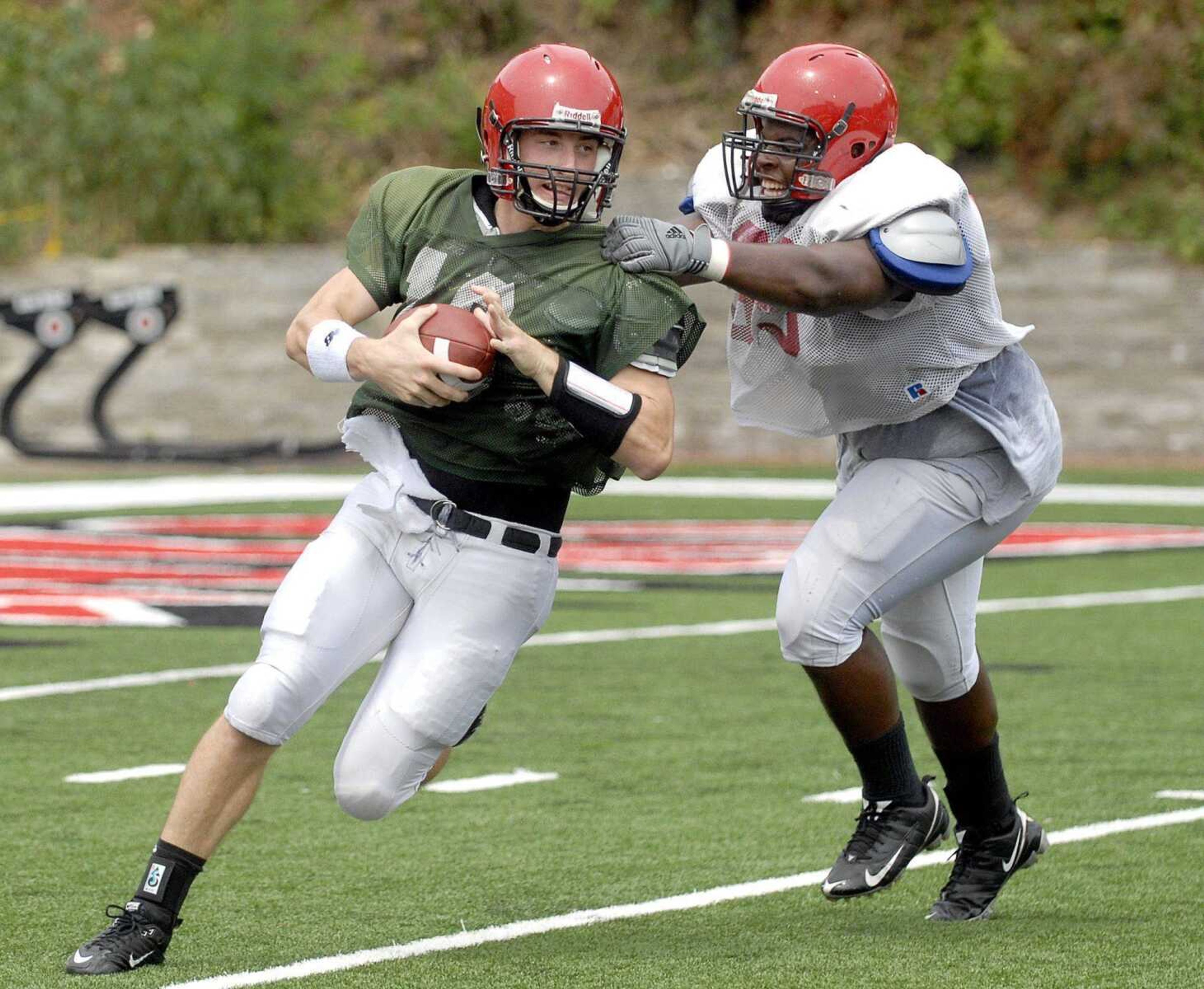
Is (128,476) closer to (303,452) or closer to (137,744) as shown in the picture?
(303,452)

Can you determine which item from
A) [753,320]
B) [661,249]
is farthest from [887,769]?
[661,249]

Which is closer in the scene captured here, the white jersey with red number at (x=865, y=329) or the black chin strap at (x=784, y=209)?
the white jersey with red number at (x=865, y=329)

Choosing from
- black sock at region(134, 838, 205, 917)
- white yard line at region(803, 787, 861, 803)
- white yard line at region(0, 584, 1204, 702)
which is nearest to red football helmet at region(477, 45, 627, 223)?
black sock at region(134, 838, 205, 917)

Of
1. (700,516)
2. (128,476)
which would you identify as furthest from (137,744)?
(128,476)

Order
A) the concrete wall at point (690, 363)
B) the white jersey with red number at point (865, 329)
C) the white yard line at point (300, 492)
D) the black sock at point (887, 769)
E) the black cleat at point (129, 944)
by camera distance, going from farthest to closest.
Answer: the concrete wall at point (690, 363) → the white yard line at point (300, 492) → the black sock at point (887, 769) → the white jersey with red number at point (865, 329) → the black cleat at point (129, 944)

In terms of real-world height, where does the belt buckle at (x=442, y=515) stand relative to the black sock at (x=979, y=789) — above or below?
above

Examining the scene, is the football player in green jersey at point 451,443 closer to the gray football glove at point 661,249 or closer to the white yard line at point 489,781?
the gray football glove at point 661,249

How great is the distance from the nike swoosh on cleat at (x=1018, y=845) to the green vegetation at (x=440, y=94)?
1517 centimetres

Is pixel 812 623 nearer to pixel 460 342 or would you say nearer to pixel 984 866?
pixel 984 866

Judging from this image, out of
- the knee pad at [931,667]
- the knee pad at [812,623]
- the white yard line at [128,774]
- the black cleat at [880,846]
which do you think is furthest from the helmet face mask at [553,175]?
the white yard line at [128,774]

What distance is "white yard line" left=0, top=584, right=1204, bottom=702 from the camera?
7078 mm

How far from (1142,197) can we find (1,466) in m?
10.7

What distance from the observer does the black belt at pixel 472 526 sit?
400 cm

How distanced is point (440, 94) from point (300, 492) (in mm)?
8418
